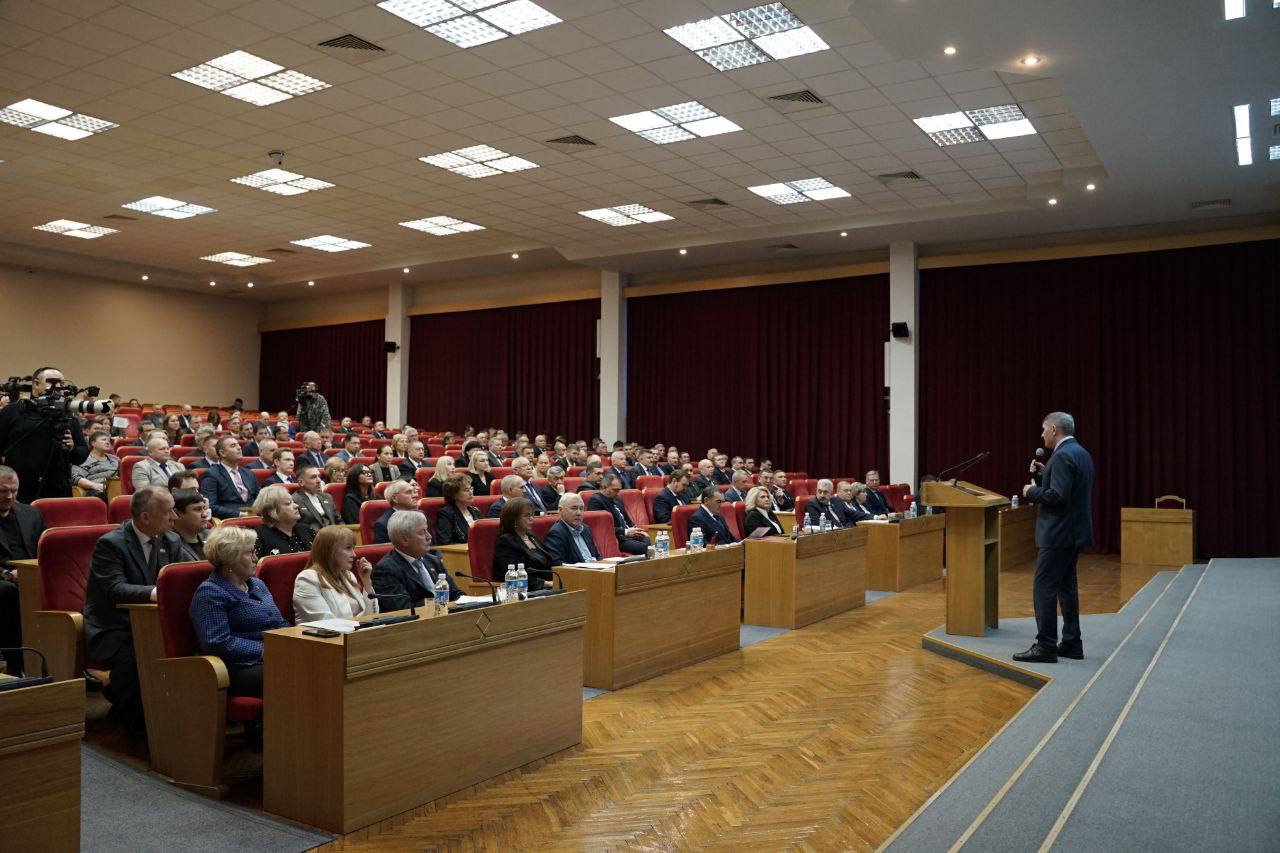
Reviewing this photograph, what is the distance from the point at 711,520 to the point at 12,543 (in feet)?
14.2

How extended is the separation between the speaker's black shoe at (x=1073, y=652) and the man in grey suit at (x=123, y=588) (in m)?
4.48

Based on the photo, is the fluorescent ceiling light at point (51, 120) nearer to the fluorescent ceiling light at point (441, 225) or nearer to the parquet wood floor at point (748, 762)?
the fluorescent ceiling light at point (441, 225)

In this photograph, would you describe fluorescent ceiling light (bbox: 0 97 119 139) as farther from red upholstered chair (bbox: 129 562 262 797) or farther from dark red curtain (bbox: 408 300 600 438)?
dark red curtain (bbox: 408 300 600 438)

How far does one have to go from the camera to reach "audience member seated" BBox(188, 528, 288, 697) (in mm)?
3312

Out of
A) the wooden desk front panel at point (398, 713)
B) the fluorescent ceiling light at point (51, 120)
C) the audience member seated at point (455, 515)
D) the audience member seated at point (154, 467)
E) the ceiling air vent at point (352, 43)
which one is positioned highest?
the fluorescent ceiling light at point (51, 120)

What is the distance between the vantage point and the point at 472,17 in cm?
651

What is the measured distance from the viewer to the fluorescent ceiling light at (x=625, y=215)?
1159cm

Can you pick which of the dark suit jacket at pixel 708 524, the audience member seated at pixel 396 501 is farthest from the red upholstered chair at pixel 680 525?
the audience member seated at pixel 396 501

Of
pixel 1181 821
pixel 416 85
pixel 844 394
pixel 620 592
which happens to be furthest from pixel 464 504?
pixel 844 394

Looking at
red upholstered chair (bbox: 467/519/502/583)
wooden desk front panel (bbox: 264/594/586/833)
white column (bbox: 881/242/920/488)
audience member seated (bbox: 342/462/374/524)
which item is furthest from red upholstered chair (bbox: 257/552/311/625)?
white column (bbox: 881/242/920/488)

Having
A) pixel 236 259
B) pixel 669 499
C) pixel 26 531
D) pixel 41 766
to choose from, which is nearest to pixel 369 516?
pixel 26 531

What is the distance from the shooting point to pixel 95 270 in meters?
16.3

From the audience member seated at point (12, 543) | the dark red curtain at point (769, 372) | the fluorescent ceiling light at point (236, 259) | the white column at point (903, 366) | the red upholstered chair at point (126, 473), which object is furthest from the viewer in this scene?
the fluorescent ceiling light at point (236, 259)

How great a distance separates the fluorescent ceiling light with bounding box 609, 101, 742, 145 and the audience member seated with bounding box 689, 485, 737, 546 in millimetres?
3418
